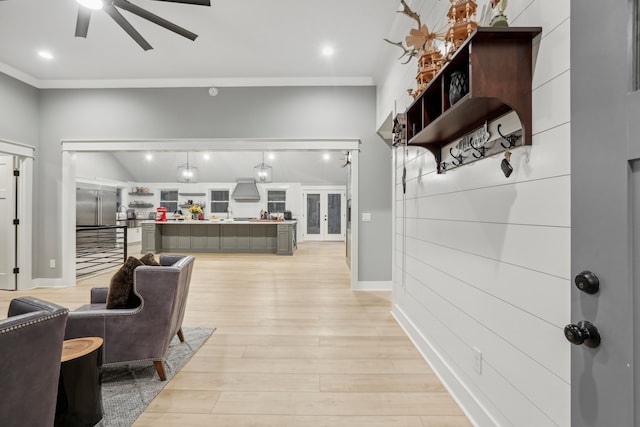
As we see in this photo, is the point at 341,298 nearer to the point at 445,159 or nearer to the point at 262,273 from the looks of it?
the point at 262,273

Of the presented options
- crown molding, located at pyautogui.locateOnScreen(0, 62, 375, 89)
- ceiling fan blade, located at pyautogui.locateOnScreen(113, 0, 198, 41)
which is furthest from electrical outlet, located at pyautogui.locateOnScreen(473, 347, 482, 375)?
crown molding, located at pyautogui.locateOnScreen(0, 62, 375, 89)

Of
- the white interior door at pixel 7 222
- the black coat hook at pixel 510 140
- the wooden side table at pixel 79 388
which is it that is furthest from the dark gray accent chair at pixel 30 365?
the white interior door at pixel 7 222

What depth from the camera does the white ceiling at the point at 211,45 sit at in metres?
3.00

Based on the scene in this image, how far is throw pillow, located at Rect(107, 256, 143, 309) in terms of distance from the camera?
6.88ft

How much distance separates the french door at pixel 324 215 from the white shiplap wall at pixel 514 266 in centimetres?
943

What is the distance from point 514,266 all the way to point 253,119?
402 centimetres

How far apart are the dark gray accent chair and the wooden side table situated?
1.78ft

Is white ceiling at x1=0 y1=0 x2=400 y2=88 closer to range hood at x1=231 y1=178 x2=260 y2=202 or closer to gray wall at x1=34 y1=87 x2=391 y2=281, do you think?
gray wall at x1=34 y1=87 x2=391 y2=281

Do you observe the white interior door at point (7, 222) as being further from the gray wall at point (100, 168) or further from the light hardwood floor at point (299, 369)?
the gray wall at point (100, 168)

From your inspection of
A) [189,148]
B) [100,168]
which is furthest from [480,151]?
[100,168]

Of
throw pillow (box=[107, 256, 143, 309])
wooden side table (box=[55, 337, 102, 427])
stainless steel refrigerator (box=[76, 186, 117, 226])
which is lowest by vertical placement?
wooden side table (box=[55, 337, 102, 427])

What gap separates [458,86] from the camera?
4.82 feet

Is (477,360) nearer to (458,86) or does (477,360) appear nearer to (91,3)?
(458,86)

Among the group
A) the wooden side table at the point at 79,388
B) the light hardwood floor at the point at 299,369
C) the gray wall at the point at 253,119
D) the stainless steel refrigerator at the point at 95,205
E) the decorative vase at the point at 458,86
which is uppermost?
the gray wall at the point at 253,119
